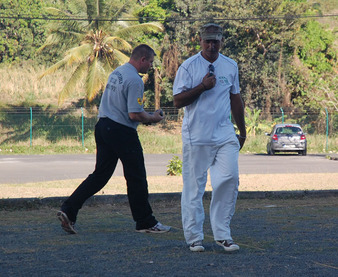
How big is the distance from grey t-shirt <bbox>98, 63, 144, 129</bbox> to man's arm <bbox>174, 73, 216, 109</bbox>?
3.04ft

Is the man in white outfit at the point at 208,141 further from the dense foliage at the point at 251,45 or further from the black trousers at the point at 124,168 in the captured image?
the dense foliage at the point at 251,45

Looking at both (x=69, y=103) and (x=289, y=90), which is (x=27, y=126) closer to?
(x=69, y=103)

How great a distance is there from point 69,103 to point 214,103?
125ft

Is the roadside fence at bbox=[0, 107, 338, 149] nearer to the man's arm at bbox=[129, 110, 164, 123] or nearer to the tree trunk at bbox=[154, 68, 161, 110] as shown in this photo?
the tree trunk at bbox=[154, 68, 161, 110]

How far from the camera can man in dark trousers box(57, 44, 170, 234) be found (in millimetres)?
6078

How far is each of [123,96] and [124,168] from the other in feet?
2.40

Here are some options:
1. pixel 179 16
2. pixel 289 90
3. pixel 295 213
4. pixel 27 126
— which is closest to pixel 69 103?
pixel 27 126

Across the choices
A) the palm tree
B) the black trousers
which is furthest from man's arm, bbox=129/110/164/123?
the palm tree

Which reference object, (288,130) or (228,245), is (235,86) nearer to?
(228,245)

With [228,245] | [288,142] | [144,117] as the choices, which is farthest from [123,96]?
[288,142]

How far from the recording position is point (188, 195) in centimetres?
529

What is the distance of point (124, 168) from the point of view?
6250 millimetres

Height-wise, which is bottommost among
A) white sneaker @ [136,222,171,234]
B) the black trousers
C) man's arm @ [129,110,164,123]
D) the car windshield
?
the car windshield

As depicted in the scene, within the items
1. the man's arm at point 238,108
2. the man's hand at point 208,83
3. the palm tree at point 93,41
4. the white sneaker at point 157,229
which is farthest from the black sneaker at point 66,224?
the palm tree at point 93,41
